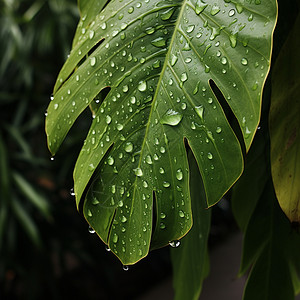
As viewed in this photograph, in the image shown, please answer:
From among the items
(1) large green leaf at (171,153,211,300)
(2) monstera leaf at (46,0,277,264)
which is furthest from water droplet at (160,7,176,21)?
(1) large green leaf at (171,153,211,300)

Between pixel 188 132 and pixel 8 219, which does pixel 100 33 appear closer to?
pixel 188 132

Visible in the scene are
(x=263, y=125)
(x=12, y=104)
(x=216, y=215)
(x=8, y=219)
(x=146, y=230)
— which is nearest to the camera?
(x=146, y=230)

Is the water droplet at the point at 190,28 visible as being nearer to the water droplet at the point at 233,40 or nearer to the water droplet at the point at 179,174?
the water droplet at the point at 233,40

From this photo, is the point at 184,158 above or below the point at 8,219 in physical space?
above

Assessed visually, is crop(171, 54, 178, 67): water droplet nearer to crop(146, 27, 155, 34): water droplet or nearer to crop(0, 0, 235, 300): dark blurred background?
crop(146, 27, 155, 34): water droplet

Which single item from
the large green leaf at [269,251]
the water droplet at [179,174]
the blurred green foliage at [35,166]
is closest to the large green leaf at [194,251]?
the large green leaf at [269,251]

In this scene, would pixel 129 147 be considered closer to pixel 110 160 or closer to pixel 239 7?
pixel 110 160

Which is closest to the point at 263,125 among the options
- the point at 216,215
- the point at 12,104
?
the point at 12,104
